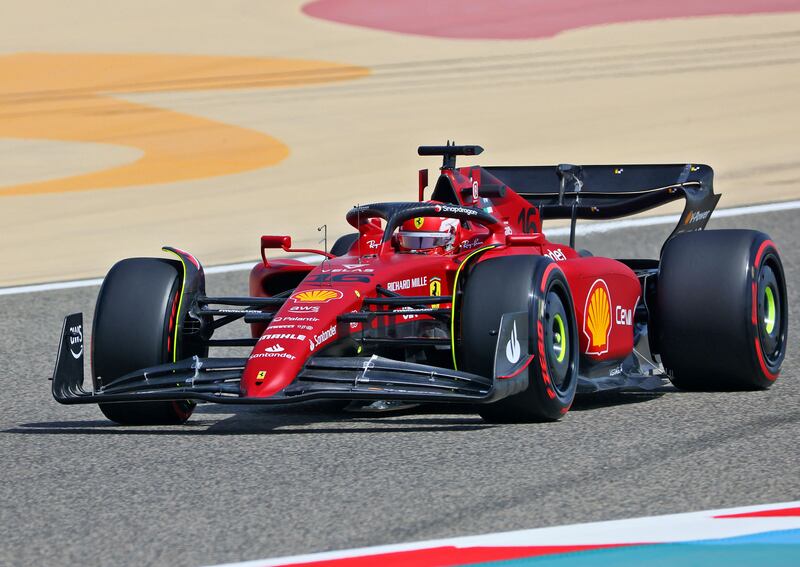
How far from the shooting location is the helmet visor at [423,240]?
8133 millimetres

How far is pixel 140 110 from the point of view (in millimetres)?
23828

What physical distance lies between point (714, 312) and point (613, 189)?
204 centimetres

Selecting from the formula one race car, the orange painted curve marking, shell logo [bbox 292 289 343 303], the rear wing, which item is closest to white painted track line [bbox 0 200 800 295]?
the rear wing

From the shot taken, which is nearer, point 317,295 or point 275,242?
point 317,295

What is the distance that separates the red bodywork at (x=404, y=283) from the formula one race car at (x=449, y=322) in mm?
11

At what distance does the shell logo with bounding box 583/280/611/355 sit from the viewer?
7.91m

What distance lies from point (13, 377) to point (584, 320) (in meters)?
4.01

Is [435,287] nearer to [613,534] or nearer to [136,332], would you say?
[136,332]

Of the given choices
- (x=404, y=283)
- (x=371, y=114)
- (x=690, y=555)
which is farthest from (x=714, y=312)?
(x=371, y=114)

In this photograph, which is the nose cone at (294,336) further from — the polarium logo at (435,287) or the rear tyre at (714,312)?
the rear tyre at (714,312)

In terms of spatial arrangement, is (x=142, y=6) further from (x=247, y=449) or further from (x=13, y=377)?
(x=247, y=449)

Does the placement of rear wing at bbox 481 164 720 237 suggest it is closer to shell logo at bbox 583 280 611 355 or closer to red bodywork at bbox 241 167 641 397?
red bodywork at bbox 241 167 641 397

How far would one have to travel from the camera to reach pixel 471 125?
22500 millimetres

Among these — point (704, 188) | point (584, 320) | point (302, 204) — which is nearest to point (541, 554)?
point (584, 320)
